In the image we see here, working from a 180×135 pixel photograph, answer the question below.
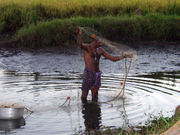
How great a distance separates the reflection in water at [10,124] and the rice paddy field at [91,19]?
7993mm

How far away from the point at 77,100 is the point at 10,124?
2080mm

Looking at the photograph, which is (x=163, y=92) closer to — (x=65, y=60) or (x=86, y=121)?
(x=86, y=121)

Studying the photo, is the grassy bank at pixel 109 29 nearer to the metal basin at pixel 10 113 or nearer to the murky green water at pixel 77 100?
the murky green water at pixel 77 100

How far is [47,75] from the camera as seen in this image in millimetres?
12039

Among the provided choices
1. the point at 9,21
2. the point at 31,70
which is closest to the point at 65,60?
the point at 31,70

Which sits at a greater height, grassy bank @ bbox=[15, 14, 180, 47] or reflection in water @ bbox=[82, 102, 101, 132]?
grassy bank @ bbox=[15, 14, 180, 47]

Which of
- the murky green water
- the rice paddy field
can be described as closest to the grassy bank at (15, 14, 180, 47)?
the rice paddy field

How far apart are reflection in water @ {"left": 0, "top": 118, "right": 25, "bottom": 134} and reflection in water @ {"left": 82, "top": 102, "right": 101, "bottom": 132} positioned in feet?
3.91

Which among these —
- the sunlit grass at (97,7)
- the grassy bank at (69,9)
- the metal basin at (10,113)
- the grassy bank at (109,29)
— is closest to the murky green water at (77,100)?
the metal basin at (10,113)

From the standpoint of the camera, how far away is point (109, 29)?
51.9 ft

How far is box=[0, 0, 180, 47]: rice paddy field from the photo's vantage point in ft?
51.1

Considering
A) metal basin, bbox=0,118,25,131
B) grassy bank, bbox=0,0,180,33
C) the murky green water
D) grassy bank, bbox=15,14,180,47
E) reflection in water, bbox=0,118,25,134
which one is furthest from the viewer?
grassy bank, bbox=0,0,180,33

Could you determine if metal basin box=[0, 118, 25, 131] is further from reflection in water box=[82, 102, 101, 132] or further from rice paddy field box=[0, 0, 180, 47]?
rice paddy field box=[0, 0, 180, 47]

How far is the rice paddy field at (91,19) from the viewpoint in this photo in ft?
51.1
